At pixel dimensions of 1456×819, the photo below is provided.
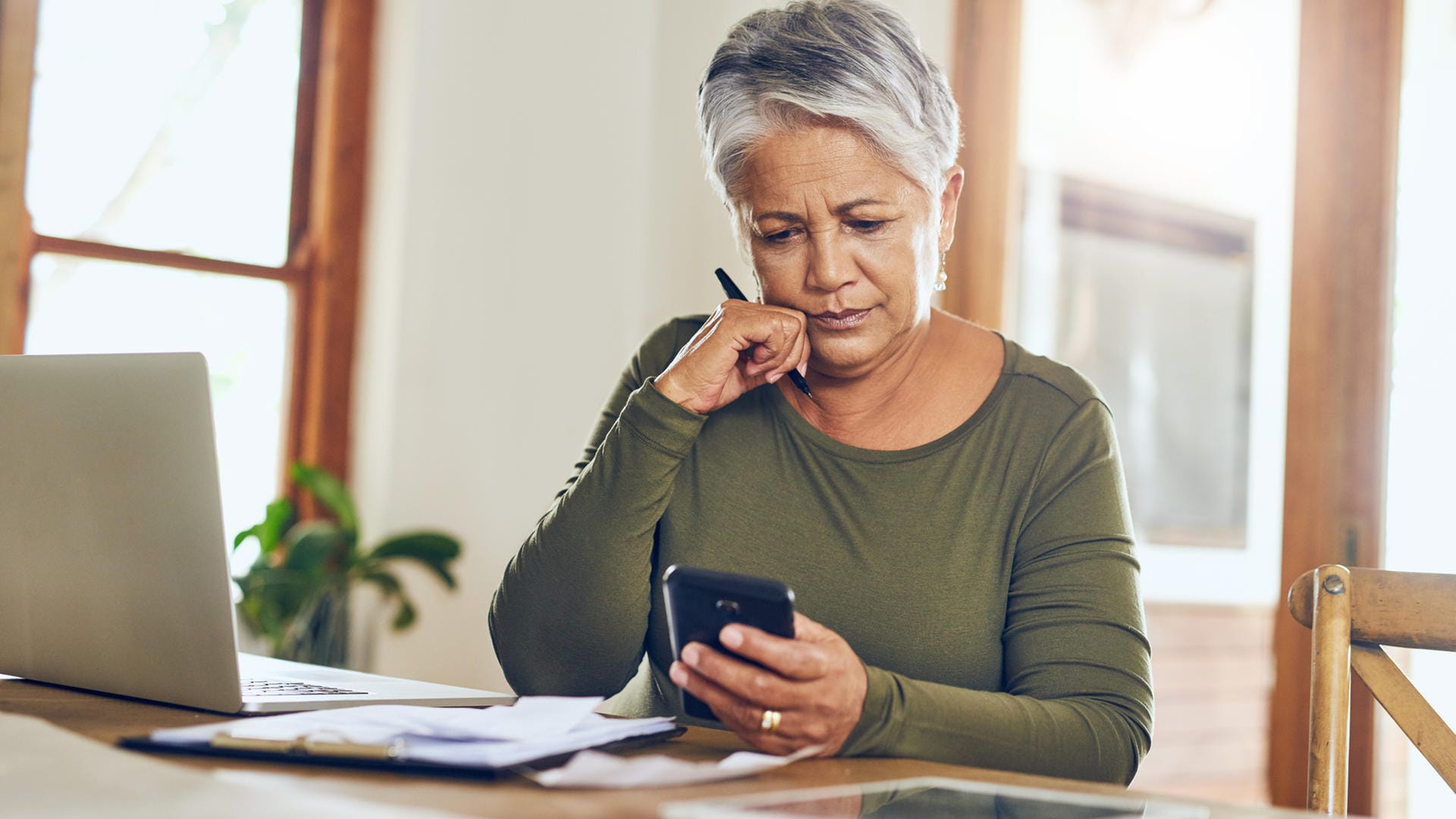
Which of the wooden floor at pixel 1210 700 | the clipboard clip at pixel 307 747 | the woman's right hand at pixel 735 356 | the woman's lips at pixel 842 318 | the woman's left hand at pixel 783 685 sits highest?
the woman's lips at pixel 842 318

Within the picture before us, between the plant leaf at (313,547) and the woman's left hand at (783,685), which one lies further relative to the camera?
the plant leaf at (313,547)

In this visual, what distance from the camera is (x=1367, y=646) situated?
1055mm

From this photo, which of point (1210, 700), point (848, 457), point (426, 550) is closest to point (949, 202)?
point (848, 457)

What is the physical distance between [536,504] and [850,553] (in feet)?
5.92

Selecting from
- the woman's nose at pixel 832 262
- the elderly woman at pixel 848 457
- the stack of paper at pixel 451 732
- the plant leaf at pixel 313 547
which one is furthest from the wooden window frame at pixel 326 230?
the stack of paper at pixel 451 732

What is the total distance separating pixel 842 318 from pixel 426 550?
167cm

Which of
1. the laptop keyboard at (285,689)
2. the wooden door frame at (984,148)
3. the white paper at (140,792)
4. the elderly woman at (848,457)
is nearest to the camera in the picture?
the white paper at (140,792)

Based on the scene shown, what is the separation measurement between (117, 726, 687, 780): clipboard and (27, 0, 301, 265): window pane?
2.21 metres

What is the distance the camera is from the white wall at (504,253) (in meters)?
2.87

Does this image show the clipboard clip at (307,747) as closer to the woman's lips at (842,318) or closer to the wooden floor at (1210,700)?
the woman's lips at (842,318)

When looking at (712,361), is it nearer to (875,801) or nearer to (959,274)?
(875,801)

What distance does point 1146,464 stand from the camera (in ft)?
11.3

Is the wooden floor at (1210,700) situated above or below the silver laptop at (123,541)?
below

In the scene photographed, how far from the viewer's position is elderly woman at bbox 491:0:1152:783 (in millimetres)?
1238
